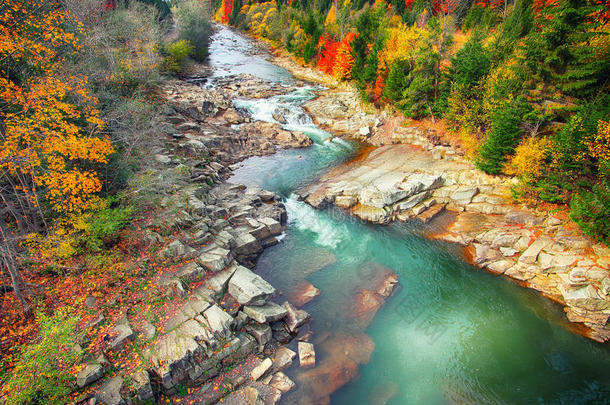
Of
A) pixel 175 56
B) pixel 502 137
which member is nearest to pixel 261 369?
pixel 502 137

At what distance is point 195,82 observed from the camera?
53.0 meters

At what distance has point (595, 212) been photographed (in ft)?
55.0

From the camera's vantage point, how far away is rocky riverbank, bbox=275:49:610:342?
55.4 ft

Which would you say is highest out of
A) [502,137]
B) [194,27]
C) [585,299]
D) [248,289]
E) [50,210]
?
[502,137]

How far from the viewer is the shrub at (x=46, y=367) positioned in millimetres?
9922

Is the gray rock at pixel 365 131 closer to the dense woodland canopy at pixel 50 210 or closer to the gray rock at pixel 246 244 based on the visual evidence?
the gray rock at pixel 246 244

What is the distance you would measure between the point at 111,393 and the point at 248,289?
6.85 m

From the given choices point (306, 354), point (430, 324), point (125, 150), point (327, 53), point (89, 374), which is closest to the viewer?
point (89, 374)

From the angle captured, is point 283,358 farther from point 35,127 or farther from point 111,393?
point 35,127

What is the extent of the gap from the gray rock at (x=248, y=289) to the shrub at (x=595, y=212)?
18.4 meters

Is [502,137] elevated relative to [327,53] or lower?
lower

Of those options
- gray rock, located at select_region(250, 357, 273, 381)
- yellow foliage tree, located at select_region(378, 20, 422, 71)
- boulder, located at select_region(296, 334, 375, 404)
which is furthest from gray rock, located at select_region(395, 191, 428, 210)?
yellow foliage tree, located at select_region(378, 20, 422, 71)

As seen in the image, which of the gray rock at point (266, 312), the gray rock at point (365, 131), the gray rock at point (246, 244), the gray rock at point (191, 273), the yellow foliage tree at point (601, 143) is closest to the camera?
the gray rock at point (266, 312)

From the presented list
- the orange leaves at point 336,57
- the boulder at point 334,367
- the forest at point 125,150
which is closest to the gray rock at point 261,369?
the forest at point 125,150
